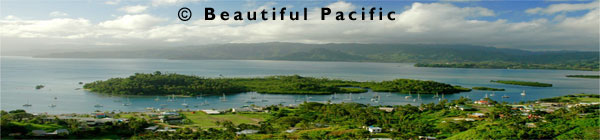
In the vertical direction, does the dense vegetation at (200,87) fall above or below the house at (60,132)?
above

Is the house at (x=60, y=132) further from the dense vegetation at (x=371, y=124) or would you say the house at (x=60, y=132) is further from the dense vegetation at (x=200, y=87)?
the dense vegetation at (x=200, y=87)

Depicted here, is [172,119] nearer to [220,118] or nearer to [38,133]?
[220,118]

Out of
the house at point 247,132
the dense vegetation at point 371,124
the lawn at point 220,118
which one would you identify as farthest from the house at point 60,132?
the house at point 247,132

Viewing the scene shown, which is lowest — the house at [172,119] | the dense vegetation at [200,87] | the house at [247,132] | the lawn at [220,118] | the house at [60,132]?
the lawn at [220,118]

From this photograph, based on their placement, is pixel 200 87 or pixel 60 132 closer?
pixel 60 132

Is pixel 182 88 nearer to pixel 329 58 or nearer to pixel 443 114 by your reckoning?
pixel 443 114

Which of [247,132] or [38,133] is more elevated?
[38,133]

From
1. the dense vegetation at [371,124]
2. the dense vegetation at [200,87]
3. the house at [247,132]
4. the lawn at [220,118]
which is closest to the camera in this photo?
the dense vegetation at [371,124]

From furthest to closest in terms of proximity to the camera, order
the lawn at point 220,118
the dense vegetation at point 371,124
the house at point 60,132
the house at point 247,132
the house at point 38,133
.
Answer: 1. the lawn at point 220,118
2. the house at point 247,132
3. the house at point 60,132
4. the house at point 38,133
5. the dense vegetation at point 371,124

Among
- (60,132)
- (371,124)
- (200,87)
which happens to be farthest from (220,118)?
(200,87)

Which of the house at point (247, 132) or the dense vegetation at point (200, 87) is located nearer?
the house at point (247, 132)
